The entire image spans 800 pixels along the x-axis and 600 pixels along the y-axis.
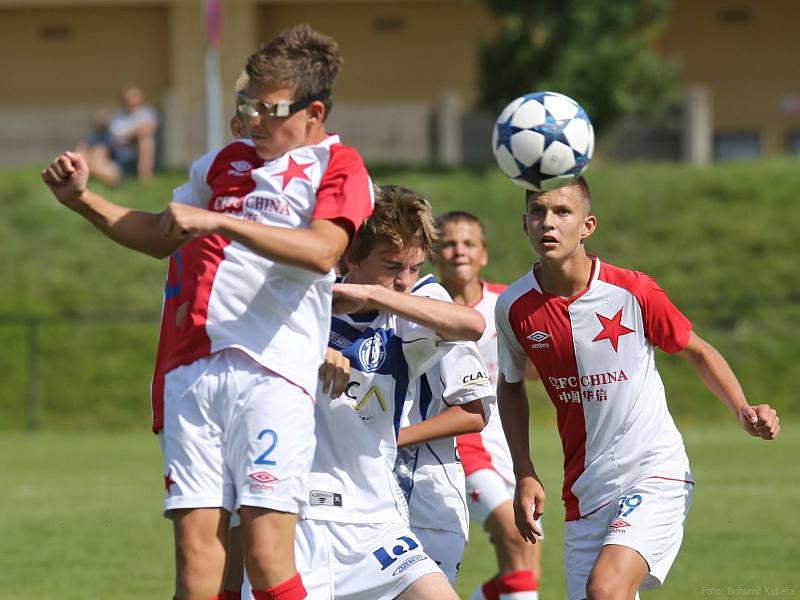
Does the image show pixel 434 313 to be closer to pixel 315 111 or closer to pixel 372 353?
pixel 372 353

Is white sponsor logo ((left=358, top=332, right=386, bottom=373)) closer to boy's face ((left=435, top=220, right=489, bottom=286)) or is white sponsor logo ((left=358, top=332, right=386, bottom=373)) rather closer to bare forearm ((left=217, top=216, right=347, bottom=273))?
bare forearm ((left=217, top=216, right=347, bottom=273))

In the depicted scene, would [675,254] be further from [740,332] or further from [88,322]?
[88,322]

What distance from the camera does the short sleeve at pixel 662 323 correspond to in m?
4.95

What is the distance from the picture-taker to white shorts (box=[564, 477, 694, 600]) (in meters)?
4.68

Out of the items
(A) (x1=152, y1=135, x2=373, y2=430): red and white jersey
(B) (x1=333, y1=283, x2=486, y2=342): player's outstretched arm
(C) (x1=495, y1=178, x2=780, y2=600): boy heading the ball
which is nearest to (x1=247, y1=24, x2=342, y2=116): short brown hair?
(A) (x1=152, y1=135, x2=373, y2=430): red and white jersey

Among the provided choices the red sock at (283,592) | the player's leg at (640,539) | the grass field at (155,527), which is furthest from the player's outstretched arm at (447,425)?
the grass field at (155,527)

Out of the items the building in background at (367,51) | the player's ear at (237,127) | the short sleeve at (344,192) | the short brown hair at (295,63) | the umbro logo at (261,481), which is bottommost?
the umbro logo at (261,481)

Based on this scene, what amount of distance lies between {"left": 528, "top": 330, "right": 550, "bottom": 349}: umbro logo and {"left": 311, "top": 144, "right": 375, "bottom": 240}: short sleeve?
1.21 m

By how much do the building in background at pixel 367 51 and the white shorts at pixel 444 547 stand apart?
22799 millimetres

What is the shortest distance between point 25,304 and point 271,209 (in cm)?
1666

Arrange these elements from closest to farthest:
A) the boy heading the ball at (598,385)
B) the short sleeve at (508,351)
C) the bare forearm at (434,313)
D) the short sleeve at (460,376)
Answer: the bare forearm at (434,313)
the boy heading the ball at (598,385)
the short sleeve at (460,376)
the short sleeve at (508,351)

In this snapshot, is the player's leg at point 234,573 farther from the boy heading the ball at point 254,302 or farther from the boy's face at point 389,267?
the boy's face at point 389,267

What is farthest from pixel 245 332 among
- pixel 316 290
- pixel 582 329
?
pixel 582 329

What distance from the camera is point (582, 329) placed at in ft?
16.4
